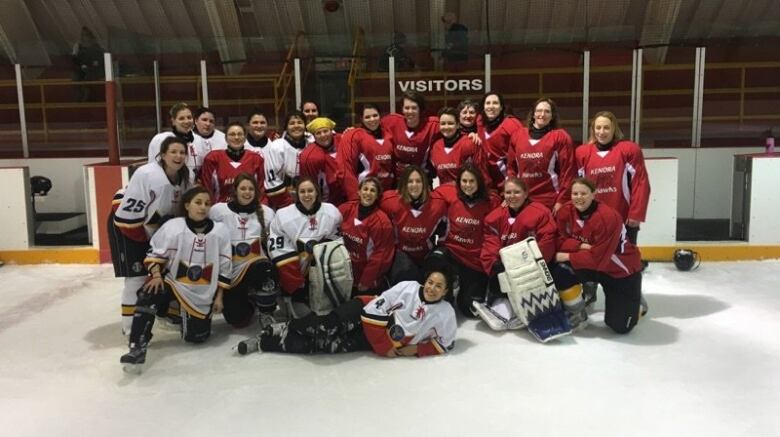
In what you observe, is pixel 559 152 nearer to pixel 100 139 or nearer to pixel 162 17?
pixel 100 139

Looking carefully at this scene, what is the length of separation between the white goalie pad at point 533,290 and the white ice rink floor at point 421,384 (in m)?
0.11

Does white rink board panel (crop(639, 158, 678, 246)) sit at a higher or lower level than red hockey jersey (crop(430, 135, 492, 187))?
lower

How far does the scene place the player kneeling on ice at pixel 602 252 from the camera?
10.3 feet

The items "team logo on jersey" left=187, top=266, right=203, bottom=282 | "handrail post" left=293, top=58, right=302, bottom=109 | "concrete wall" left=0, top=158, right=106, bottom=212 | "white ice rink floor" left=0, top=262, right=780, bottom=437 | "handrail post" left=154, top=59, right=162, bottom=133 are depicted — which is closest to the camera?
"white ice rink floor" left=0, top=262, right=780, bottom=437

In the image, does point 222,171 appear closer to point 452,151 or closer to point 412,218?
point 412,218

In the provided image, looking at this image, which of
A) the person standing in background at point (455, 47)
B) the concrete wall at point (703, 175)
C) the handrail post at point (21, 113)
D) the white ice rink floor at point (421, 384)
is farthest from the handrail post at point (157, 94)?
the concrete wall at point (703, 175)

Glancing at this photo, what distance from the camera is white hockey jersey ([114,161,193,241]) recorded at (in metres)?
3.08

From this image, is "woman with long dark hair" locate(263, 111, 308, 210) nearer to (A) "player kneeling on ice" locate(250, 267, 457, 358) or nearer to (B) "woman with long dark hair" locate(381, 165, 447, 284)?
(B) "woman with long dark hair" locate(381, 165, 447, 284)

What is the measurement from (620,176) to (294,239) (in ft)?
5.59

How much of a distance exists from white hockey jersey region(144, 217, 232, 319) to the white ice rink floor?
237 millimetres

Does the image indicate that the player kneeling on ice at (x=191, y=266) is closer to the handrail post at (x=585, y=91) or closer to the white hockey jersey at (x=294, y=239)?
the white hockey jersey at (x=294, y=239)

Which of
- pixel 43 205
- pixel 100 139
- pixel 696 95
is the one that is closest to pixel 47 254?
Result: pixel 43 205

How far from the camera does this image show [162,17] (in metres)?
8.13

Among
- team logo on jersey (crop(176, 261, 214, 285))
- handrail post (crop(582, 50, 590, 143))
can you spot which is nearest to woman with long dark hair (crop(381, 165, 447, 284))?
team logo on jersey (crop(176, 261, 214, 285))
